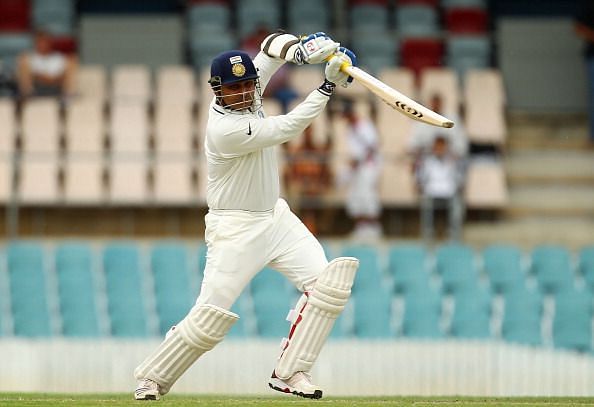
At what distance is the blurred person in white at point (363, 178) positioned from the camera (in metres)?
15.2

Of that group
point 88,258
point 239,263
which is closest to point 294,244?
point 239,263

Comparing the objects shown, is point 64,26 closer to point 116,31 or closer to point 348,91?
point 116,31

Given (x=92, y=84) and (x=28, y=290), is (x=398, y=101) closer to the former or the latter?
(x=28, y=290)

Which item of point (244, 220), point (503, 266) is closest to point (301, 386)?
point (244, 220)

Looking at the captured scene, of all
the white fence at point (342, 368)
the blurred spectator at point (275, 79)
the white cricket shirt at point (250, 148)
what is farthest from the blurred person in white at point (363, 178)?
the white cricket shirt at point (250, 148)

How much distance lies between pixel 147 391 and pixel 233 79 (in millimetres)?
1820

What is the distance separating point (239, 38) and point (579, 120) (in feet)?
13.7

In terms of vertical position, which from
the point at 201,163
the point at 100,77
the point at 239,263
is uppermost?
the point at 100,77

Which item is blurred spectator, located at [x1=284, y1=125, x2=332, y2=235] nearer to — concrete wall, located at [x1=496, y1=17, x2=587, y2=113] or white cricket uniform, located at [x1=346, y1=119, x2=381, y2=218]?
white cricket uniform, located at [x1=346, y1=119, x2=381, y2=218]

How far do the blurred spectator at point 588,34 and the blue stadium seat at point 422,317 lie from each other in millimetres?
4612

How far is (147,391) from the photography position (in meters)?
8.48

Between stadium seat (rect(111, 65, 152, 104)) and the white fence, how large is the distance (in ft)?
19.4

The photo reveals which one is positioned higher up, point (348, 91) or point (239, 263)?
point (348, 91)

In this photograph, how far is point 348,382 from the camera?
450 inches
